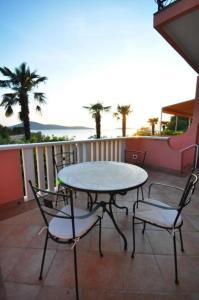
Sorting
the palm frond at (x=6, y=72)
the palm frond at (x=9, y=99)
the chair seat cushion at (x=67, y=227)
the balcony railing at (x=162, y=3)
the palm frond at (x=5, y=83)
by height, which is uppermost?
the palm frond at (x=6, y=72)

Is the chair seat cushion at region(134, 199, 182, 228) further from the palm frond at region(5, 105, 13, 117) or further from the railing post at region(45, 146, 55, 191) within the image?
the palm frond at region(5, 105, 13, 117)

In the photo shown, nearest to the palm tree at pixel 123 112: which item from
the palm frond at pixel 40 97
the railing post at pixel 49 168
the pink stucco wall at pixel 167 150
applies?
the palm frond at pixel 40 97

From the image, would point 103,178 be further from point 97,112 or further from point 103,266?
point 97,112

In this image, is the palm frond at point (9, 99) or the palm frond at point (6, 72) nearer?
the palm frond at point (6, 72)

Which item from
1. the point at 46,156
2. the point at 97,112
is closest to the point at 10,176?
the point at 46,156

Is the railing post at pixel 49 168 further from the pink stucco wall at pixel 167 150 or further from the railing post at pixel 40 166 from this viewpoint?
the pink stucco wall at pixel 167 150

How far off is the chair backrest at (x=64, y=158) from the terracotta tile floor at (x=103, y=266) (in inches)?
43.2

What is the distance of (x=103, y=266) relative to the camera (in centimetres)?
142

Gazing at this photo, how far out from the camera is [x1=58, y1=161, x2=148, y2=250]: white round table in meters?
1.42

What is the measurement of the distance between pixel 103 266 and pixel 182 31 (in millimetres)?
4333

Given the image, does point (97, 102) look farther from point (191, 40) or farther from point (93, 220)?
point (93, 220)

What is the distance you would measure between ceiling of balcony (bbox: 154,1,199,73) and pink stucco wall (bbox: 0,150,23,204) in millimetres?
3639

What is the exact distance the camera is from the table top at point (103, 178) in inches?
56.3

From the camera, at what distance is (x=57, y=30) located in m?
3.88
